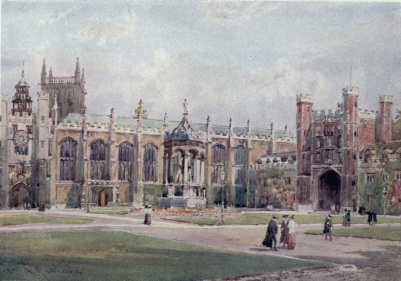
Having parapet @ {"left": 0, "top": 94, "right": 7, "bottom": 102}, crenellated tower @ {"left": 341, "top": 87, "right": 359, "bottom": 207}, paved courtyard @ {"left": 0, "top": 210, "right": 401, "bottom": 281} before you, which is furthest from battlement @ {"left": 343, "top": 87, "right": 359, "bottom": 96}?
parapet @ {"left": 0, "top": 94, "right": 7, "bottom": 102}

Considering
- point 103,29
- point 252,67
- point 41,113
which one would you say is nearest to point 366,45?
point 252,67

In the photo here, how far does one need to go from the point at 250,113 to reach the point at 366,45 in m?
3.28

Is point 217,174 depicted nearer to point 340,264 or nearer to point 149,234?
point 149,234

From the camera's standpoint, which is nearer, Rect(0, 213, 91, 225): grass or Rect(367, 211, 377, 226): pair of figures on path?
Rect(0, 213, 91, 225): grass

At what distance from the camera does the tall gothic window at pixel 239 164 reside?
56.6 ft

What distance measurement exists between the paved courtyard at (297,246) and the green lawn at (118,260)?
1.20 feet

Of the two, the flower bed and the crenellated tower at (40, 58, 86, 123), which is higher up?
the crenellated tower at (40, 58, 86, 123)

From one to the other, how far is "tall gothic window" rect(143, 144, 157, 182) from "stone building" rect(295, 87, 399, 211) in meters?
4.47

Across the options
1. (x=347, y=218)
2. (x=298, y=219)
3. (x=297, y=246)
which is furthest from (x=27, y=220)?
(x=347, y=218)

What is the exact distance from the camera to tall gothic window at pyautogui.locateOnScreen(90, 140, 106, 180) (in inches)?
695

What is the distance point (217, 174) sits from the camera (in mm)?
17359

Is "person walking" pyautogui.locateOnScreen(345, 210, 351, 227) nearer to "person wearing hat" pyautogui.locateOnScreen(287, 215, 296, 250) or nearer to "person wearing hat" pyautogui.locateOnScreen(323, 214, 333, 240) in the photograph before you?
"person wearing hat" pyautogui.locateOnScreen(323, 214, 333, 240)

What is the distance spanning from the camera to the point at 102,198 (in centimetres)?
1598

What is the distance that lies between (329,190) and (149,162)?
6.19 meters
